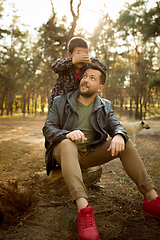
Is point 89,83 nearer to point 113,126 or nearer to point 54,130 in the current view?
point 113,126

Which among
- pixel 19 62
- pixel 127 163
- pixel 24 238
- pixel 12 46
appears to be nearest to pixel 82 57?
pixel 127 163

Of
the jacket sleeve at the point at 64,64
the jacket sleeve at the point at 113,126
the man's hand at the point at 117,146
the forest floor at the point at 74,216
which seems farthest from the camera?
the jacket sleeve at the point at 64,64

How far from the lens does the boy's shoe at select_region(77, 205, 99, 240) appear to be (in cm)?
162

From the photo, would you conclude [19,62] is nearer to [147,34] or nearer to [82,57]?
[147,34]

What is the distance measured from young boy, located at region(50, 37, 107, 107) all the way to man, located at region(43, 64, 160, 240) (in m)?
0.17

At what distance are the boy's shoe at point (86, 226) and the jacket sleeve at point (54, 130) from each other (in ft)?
2.73

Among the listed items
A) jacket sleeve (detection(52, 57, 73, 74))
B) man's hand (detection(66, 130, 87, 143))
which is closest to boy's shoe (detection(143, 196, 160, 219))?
man's hand (detection(66, 130, 87, 143))

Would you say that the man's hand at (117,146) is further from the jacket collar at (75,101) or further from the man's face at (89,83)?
the man's face at (89,83)

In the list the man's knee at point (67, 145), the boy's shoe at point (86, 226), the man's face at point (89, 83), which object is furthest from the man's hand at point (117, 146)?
the man's face at point (89, 83)

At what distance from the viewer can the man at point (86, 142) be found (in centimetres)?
193

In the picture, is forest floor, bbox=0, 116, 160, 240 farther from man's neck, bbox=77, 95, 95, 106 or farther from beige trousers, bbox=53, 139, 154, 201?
man's neck, bbox=77, 95, 95, 106

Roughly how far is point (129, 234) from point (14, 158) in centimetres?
361

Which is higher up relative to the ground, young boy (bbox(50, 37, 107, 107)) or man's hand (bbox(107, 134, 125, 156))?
young boy (bbox(50, 37, 107, 107))

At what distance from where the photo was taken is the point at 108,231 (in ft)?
6.24
